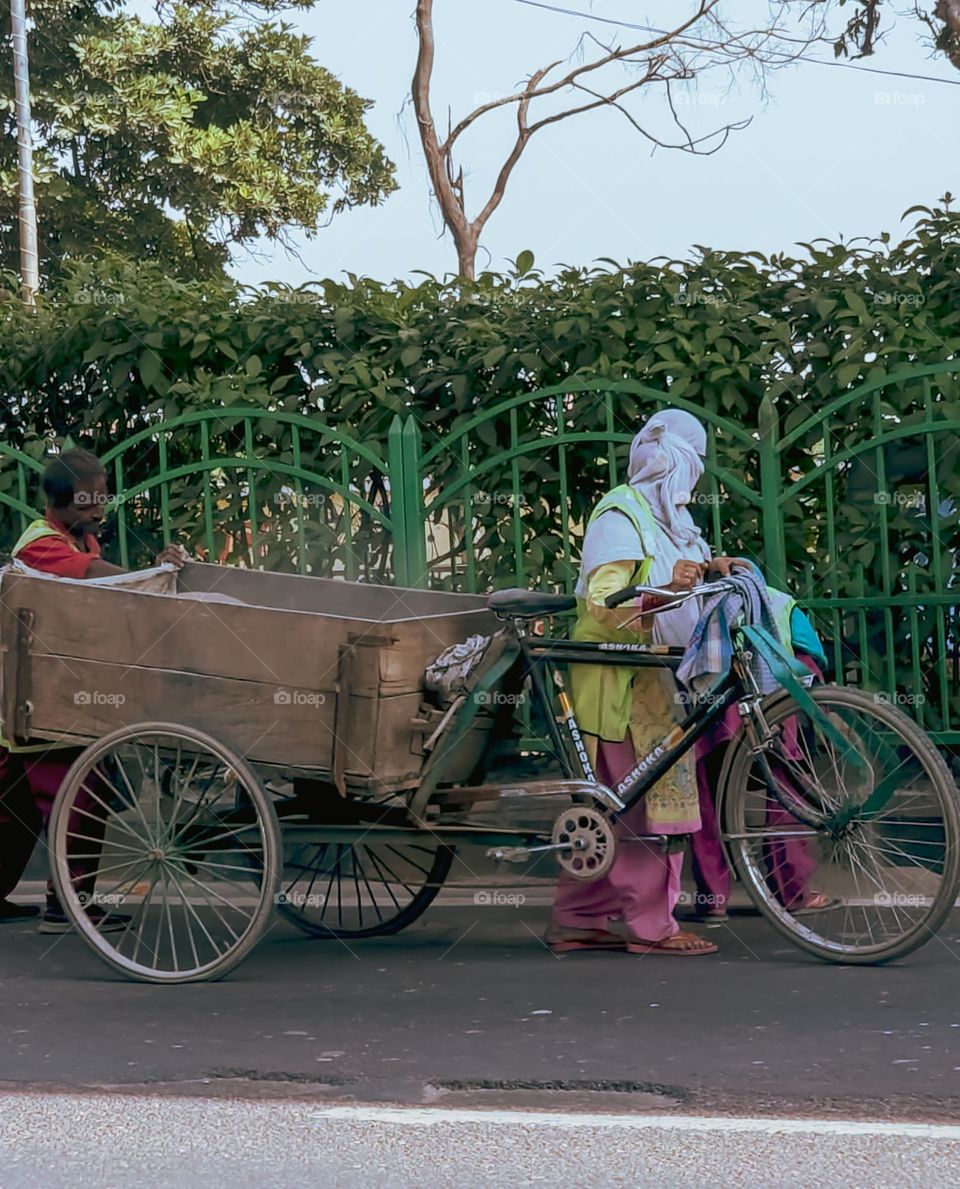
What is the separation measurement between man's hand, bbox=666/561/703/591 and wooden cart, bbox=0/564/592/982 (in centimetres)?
56

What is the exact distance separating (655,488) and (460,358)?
2.22 m

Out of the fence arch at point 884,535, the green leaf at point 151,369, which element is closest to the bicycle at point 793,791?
Result: the fence arch at point 884,535

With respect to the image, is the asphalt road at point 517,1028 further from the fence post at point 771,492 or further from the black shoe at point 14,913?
the fence post at point 771,492

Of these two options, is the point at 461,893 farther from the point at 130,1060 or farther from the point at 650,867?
the point at 130,1060

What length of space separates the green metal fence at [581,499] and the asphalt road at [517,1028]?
165 centimetres

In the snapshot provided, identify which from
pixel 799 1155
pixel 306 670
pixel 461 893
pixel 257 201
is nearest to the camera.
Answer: pixel 799 1155

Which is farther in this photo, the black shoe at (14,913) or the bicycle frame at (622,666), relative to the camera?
the black shoe at (14,913)

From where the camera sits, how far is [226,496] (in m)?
7.83

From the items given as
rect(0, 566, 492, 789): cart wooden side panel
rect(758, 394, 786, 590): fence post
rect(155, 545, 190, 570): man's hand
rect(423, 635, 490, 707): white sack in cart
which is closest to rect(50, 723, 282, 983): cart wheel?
rect(0, 566, 492, 789): cart wooden side panel

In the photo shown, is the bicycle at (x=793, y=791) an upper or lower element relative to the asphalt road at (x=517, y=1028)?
upper

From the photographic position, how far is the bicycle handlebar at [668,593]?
521cm

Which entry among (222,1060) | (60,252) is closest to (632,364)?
(222,1060)

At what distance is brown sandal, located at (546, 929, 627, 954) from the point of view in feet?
18.6

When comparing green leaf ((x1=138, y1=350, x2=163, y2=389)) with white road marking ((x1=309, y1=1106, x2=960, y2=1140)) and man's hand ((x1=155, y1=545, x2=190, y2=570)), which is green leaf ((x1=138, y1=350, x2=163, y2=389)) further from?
white road marking ((x1=309, y1=1106, x2=960, y2=1140))
